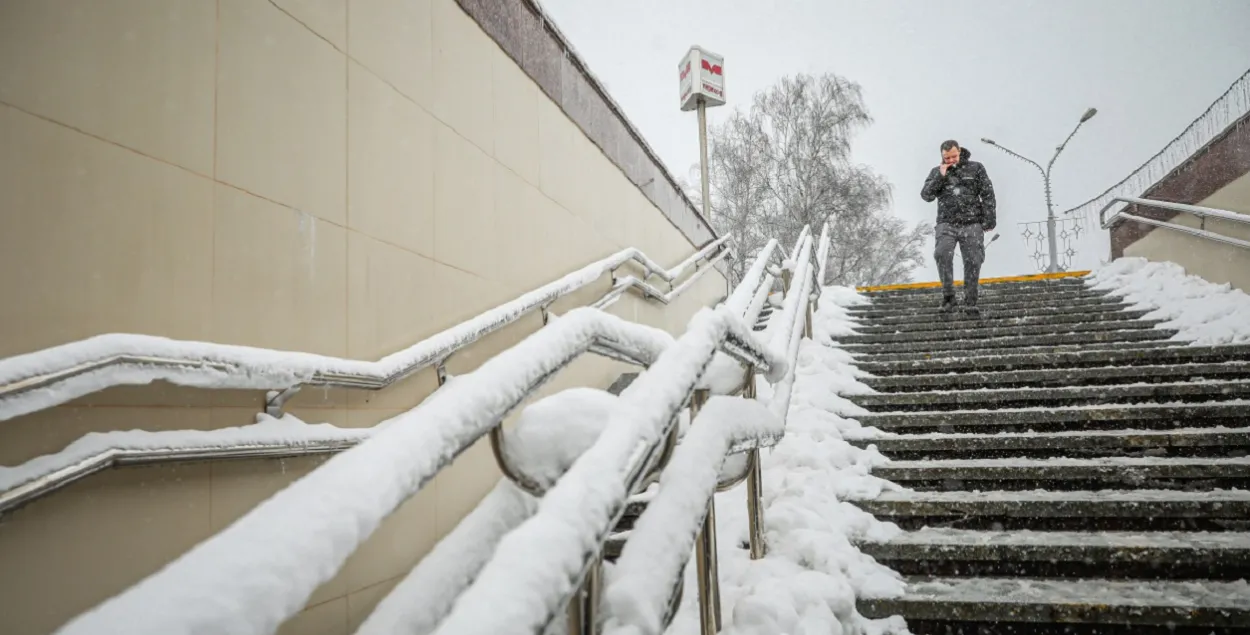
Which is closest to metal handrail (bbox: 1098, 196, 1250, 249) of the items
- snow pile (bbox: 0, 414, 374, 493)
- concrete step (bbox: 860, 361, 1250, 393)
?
concrete step (bbox: 860, 361, 1250, 393)

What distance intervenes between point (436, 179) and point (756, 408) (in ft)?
5.66

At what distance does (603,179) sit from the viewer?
196 inches

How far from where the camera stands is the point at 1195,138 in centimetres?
798

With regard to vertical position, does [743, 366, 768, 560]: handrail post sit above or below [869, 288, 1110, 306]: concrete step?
below

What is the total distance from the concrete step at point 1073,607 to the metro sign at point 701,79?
968cm

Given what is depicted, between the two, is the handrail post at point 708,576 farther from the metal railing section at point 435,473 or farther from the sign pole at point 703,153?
the sign pole at point 703,153

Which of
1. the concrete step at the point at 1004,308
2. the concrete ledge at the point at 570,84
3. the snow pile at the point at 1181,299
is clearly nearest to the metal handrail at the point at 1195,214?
the snow pile at the point at 1181,299

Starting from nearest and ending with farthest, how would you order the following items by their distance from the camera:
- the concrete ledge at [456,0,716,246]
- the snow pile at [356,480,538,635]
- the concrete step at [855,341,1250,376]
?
the snow pile at [356,480,538,635], the concrete ledge at [456,0,716,246], the concrete step at [855,341,1250,376]

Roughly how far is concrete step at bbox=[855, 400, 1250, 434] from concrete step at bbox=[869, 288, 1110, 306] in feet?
10.2

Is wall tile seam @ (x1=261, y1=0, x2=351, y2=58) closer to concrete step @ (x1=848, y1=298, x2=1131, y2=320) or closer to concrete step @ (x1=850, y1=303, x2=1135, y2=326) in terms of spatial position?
concrete step @ (x1=850, y1=303, x2=1135, y2=326)

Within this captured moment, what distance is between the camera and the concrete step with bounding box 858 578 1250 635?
193cm

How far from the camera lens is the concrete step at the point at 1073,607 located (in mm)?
1933

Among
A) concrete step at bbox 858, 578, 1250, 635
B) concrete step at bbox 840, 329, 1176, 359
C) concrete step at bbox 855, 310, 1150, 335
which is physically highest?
concrete step at bbox 855, 310, 1150, 335

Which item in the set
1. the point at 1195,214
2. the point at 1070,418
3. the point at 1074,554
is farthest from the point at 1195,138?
the point at 1074,554
